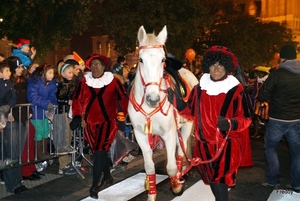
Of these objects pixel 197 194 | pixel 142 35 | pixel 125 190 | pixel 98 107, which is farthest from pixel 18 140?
pixel 197 194

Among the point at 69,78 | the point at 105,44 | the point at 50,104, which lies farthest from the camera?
the point at 105,44

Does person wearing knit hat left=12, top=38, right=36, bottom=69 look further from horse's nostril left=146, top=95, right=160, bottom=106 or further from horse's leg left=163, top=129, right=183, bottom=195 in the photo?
horse's nostril left=146, top=95, right=160, bottom=106

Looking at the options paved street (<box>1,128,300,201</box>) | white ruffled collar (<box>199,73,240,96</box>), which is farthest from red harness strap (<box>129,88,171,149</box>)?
paved street (<box>1,128,300,201</box>)

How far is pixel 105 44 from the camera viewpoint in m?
57.7

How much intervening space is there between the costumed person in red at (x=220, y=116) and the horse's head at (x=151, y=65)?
1.82 ft

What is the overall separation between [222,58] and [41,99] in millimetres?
3831

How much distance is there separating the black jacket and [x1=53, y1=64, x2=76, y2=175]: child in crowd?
3443 mm

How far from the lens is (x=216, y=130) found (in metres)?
4.77

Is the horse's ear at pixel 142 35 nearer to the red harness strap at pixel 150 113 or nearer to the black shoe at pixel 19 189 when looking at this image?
the red harness strap at pixel 150 113

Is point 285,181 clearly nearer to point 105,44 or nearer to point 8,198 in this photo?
point 8,198

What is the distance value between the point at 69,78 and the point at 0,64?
1.87 m

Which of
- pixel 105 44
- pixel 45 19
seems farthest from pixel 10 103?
pixel 105 44

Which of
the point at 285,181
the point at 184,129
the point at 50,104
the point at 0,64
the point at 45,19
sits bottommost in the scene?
the point at 285,181

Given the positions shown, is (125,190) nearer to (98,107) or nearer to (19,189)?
(98,107)
